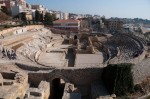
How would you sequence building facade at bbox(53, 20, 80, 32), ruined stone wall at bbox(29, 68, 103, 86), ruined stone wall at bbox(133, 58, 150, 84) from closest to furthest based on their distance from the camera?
ruined stone wall at bbox(133, 58, 150, 84) < ruined stone wall at bbox(29, 68, 103, 86) < building facade at bbox(53, 20, 80, 32)

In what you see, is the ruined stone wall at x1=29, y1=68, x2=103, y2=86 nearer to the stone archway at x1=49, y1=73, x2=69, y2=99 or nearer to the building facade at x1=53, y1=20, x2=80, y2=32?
the stone archway at x1=49, y1=73, x2=69, y2=99

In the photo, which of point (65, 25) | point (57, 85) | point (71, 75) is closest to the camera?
point (71, 75)

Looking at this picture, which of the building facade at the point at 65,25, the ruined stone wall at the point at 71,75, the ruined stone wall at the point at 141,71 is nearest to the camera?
the ruined stone wall at the point at 141,71

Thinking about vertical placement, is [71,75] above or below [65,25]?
below

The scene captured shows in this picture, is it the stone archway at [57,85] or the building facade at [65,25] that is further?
the building facade at [65,25]

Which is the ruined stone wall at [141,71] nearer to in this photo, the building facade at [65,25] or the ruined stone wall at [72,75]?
the ruined stone wall at [72,75]

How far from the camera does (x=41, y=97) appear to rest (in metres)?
14.8

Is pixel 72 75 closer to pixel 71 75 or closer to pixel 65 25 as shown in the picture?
pixel 71 75

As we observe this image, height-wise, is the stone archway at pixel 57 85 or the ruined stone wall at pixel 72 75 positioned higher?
the ruined stone wall at pixel 72 75

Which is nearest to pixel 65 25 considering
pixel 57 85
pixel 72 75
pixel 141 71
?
pixel 57 85

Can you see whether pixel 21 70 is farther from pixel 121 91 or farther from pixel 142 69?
pixel 142 69

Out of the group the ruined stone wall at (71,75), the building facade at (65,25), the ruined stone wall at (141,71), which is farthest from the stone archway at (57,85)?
the building facade at (65,25)

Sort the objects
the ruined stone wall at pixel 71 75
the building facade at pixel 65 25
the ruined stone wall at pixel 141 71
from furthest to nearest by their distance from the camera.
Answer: the building facade at pixel 65 25 → the ruined stone wall at pixel 71 75 → the ruined stone wall at pixel 141 71

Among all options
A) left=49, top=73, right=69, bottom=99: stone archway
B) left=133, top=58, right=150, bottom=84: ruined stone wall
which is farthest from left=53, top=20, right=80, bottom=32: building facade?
left=133, top=58, right=150, bottom=84: ruined stone wall
